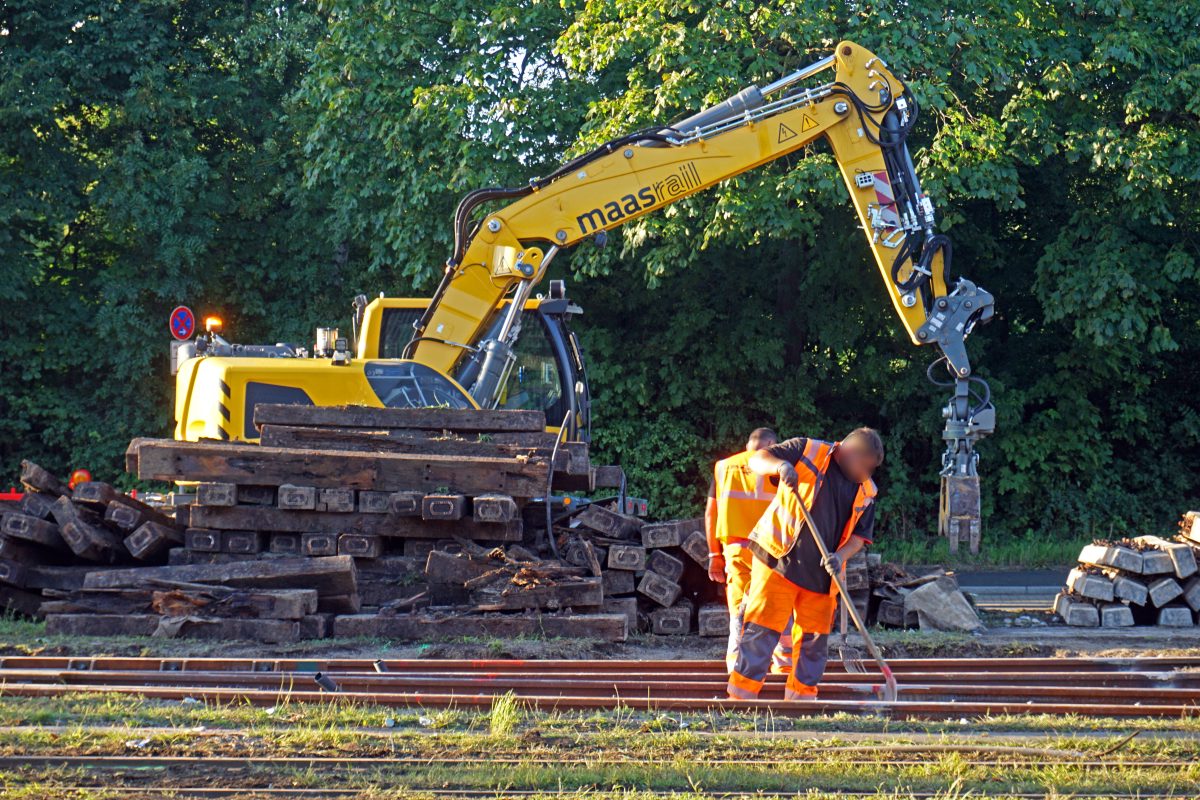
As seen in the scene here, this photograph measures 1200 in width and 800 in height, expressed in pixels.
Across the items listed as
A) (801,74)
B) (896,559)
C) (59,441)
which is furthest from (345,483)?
(59,441)

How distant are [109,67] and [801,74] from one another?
12231 mm

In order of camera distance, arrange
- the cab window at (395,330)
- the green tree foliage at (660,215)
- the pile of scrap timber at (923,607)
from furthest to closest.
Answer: the green tree foliage at (660,215) < the cab window at (395,330) < the pile of scrap timber at (923,607)

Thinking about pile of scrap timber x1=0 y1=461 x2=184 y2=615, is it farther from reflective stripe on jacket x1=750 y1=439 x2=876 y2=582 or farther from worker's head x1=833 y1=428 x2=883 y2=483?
worker's head x1=833 y1=428 x2=883 y2=483

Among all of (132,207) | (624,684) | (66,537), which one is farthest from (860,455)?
(132,207)

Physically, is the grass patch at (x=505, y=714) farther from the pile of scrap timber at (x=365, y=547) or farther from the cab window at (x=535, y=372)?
the cab window at (x=535, y=372)

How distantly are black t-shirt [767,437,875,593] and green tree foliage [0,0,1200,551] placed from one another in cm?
862

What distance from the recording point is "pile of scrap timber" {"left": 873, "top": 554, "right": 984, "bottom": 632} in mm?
10969

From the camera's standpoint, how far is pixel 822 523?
7645 mm

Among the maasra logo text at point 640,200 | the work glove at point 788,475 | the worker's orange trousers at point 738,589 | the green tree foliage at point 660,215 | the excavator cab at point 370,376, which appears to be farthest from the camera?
the green tree foliage at point 660,215

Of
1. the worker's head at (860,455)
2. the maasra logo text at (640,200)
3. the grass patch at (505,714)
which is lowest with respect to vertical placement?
the grass patch at (505,714)

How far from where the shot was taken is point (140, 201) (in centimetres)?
1970

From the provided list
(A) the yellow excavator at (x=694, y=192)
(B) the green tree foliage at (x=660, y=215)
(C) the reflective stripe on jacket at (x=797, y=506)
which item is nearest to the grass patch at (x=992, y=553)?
(B) the green tree foliage at (x=660, y=215)

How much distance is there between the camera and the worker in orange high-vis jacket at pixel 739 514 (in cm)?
844

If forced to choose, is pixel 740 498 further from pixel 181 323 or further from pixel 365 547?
pixel 181 323
